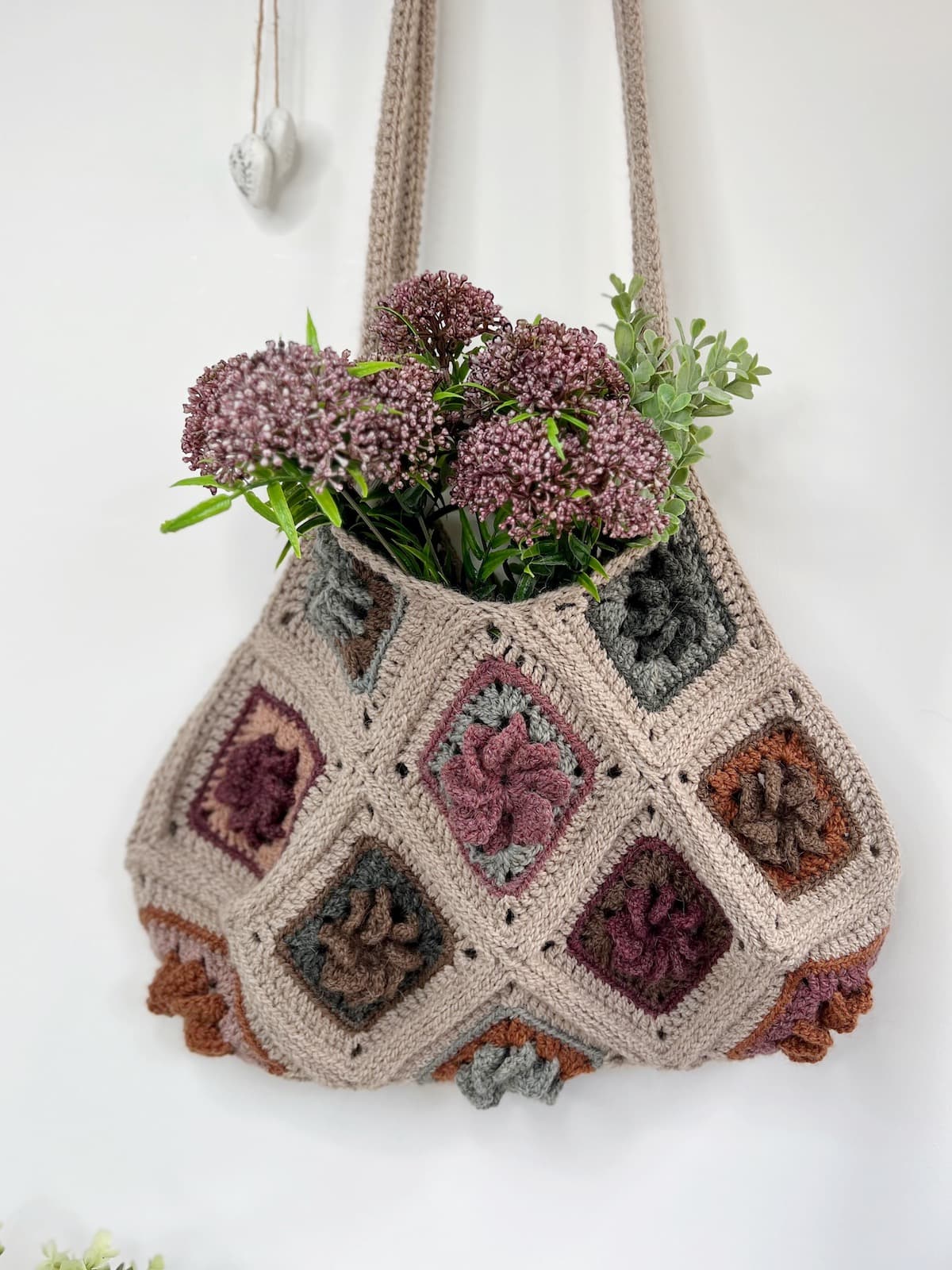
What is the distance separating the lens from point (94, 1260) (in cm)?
71

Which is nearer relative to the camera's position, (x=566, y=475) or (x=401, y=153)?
(x=566, y=475)

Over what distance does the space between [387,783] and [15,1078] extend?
470 millimetres

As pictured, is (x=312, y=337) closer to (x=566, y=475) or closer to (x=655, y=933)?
(x=566, y=475)

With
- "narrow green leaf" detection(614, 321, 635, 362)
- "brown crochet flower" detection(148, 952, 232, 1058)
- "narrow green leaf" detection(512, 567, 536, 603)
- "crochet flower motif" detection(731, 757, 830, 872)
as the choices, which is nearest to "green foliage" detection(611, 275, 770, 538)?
"narrow green leaf" detection(614, 321, 635, 362)

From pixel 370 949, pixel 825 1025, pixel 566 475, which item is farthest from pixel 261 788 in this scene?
pixel 825 1025

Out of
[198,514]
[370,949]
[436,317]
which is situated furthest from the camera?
[370,949]

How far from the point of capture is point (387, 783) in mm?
671

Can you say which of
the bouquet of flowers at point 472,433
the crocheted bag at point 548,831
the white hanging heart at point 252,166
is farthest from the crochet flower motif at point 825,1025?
the white hanging heart at point 252,166

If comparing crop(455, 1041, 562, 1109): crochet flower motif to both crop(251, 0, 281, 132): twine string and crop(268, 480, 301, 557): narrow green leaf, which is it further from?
crop(251, 0, 281, 132): twine string

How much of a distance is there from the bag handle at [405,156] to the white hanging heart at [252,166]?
0.10 m

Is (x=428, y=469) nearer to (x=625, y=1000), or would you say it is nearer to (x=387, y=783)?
(x=387, y=783)

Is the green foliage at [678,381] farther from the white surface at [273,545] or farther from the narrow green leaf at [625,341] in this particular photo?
the white surface at [273,545]

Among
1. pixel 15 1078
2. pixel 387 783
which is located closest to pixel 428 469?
pixel 387 783

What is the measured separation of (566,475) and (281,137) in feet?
1.48
